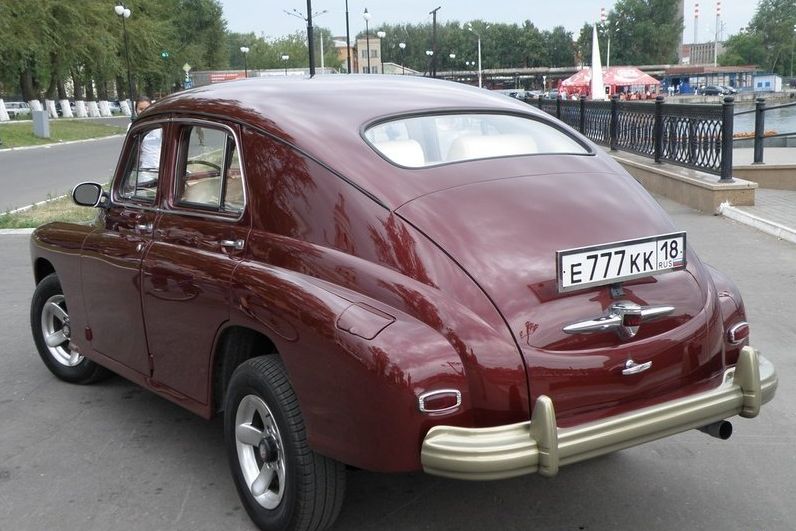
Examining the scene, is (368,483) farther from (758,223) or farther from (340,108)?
(758,223)

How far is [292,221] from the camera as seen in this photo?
3475 millimetres

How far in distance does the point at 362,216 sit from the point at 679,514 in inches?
71.1

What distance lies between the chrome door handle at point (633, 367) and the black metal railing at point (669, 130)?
8720 mm

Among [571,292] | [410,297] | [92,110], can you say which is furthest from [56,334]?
[92,110]

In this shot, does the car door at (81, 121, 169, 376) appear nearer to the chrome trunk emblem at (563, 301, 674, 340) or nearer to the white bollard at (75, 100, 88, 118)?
the chrome trunk emblem at (563, 301, 674, 340)

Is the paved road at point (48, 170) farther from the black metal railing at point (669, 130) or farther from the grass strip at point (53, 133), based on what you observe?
the black metal railing at point (669, 130)

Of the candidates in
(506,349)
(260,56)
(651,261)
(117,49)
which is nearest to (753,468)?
(651,261)

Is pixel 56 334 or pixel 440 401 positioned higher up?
pixel 440 401

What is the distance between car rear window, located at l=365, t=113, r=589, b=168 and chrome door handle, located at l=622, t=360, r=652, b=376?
3.49 ft

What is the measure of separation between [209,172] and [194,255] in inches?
17.1

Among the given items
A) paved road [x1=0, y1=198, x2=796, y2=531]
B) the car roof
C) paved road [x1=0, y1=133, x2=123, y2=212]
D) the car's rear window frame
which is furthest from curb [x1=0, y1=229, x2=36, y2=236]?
the car's rear window frame

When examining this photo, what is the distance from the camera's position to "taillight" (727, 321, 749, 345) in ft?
Answer: 11.7

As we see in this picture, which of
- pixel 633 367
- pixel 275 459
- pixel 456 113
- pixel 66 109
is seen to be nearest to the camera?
pixel 633 367

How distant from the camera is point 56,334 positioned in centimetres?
544
